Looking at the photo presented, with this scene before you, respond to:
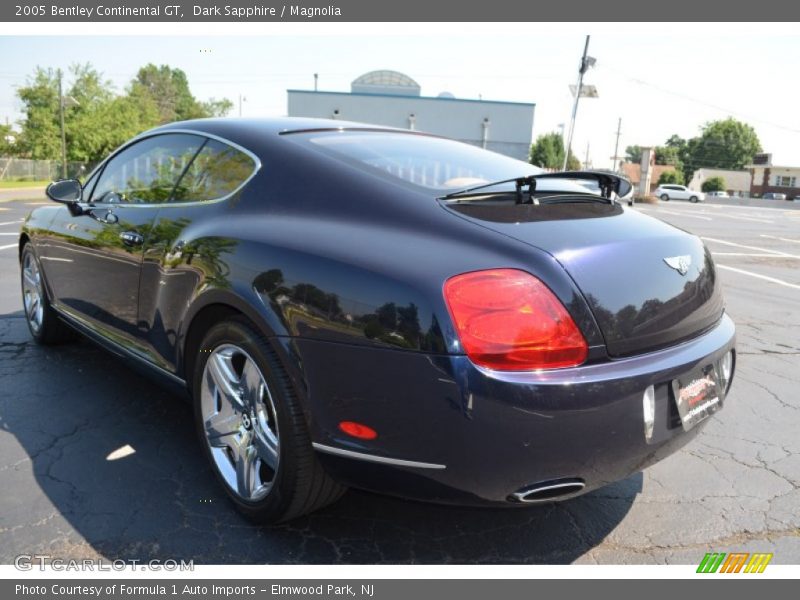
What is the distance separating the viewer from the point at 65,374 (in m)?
3.92

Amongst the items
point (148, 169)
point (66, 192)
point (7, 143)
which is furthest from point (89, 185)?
point (7, 143)

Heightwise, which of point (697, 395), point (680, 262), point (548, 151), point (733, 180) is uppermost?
point (548, 151)

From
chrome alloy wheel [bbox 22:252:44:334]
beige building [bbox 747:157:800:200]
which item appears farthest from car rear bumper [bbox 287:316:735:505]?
beige building [bbox 747:157:800:200]

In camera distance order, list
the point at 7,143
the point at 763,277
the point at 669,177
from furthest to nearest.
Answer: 1. the point at 669,177
2. the point at 7,143
3. the point at 763,277

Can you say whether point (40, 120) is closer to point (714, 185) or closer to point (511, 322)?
point (511, 322)

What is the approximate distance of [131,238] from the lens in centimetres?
299

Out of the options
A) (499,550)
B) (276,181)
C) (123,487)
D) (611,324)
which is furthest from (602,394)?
(123,487)

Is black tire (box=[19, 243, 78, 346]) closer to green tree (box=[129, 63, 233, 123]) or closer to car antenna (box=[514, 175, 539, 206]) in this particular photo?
car antenna (box=[514, 175, 539, 206])

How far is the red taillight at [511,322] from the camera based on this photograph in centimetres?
180

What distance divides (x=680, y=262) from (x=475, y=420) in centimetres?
106

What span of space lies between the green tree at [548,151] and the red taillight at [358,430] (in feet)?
190

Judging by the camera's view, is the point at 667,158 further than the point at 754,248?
Yes

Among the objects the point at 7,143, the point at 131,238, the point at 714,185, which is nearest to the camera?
the point at 131,238

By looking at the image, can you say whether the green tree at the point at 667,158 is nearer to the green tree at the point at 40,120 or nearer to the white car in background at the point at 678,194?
the white car in background at the point at 678,194
